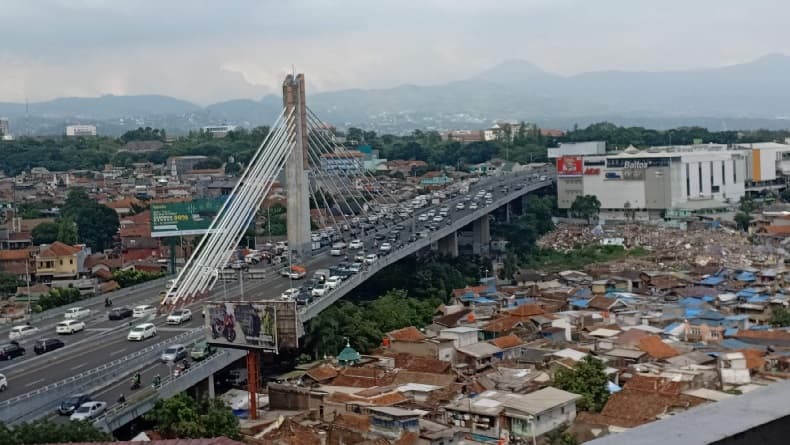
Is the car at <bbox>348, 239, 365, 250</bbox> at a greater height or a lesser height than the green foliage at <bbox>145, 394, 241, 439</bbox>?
greater

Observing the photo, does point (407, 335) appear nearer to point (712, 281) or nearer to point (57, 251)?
point (712, 281)

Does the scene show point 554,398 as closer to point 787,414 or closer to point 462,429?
point 462,429

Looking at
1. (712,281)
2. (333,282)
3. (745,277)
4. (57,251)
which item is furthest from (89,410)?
(745,277)

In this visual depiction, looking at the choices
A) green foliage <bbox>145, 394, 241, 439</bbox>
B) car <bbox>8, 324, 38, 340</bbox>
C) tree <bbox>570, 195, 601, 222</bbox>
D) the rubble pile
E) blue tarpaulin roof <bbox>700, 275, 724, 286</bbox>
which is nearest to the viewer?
green foliage <bbox>145, 394, 241, 439</bbox>

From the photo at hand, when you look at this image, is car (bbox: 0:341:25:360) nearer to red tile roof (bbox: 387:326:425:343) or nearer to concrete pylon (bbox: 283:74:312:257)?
red tile roof (bbox: 387:326:425:343)

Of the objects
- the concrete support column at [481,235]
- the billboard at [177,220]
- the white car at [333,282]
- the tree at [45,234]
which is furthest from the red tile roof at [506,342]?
the tree at [45,234]

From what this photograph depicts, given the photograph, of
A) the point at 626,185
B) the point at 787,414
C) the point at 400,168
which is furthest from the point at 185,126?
the point at 787,414

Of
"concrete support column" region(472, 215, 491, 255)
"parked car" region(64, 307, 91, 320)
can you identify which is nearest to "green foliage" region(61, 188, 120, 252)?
"concrete support column" region(472, 215, 491, 255)
